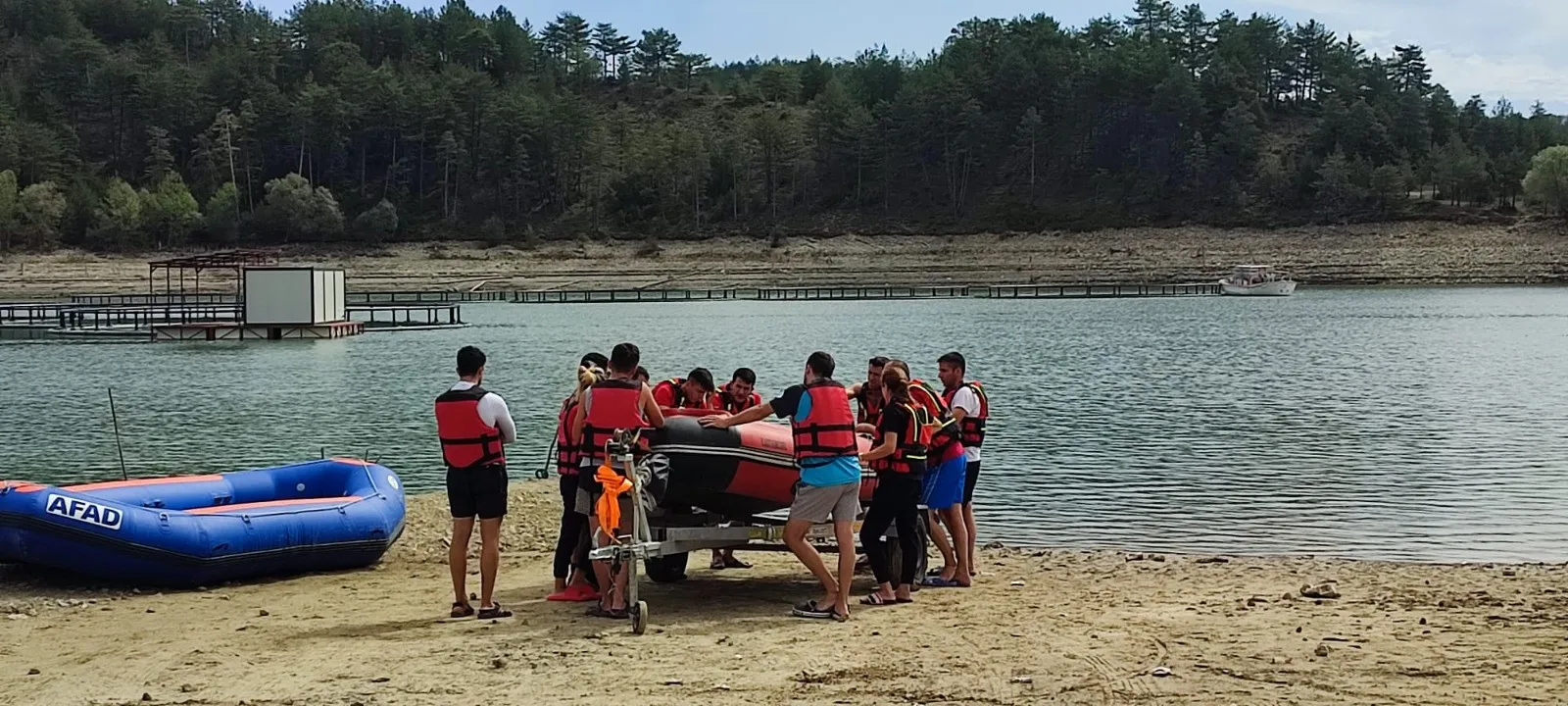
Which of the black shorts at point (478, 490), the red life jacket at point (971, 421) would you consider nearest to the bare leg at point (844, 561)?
Result: the red life jacket at point (971, 421)

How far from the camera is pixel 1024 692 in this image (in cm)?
772

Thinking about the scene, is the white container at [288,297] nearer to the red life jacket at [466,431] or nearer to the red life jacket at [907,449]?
the red life jacket at [466,431]

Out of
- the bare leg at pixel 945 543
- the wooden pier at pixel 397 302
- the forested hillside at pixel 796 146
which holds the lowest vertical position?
the wooden pier at pixel 397 302

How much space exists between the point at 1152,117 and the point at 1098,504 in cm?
11507

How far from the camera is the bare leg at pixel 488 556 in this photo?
31.9ft

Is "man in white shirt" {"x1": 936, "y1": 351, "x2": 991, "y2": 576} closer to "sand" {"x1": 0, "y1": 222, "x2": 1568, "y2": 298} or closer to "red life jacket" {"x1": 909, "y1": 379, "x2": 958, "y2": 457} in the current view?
"red life jacket" {"x1": 909, "y1": 379, "x2": 958, "y2": 457}

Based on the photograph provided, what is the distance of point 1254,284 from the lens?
275ft

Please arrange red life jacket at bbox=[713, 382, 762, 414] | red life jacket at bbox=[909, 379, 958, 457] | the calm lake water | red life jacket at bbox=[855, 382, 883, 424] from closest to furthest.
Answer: red life jacket at bbox=[909, 379, 958, 457]
red life jacket at bbox=[855, 382, 883, 424]
red life jacket at bbox=[713, 382, 762, 414]
the calm lake water

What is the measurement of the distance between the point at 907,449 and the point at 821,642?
1.44 m

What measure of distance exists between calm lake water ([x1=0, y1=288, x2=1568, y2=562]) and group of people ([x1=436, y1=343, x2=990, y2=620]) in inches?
175

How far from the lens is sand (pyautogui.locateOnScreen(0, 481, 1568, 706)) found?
782 centimetres

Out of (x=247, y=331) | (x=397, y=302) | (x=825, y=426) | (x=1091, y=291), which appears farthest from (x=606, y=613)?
(x=1091, y=291)

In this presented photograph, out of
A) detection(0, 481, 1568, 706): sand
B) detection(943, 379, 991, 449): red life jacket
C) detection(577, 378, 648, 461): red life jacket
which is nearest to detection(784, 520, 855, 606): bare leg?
detection(0, 481, 1568, 706): sand

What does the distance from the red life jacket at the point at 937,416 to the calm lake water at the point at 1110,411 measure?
156 inches
